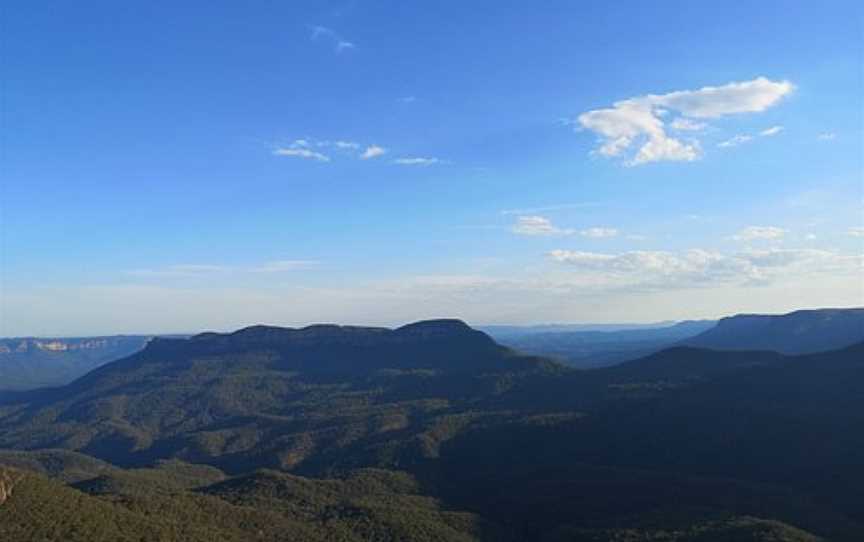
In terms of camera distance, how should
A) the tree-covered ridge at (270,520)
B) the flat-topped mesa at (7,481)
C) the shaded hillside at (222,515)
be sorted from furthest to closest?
the flat-topped mesa at (7,481)
the tree-covered ridge at (270,520)
the shaded hillside at (222,515)

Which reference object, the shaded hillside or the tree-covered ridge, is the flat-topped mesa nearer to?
the shaded hillside

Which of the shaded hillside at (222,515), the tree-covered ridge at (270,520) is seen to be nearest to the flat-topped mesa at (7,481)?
the shaded hillside at (222,515)

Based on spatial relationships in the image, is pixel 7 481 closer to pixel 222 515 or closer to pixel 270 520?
pixel 222 515

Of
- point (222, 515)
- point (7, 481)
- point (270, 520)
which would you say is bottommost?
point (270, 520)

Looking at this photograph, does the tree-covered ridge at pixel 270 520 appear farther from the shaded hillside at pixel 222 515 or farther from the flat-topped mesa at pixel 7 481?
the flat-topped mesa at pixel 7 481

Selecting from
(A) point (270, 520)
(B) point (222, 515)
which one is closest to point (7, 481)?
(B) point (222, 515)

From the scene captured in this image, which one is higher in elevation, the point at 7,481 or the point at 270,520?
the point at 7,481

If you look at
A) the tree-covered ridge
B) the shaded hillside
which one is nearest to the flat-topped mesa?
the shaded hillside

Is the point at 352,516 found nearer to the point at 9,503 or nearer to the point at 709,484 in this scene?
the point at 9,503

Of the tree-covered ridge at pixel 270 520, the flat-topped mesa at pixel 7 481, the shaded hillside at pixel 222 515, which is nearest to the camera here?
the shaded hillside at pixel 222 515

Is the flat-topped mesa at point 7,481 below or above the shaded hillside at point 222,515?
above
